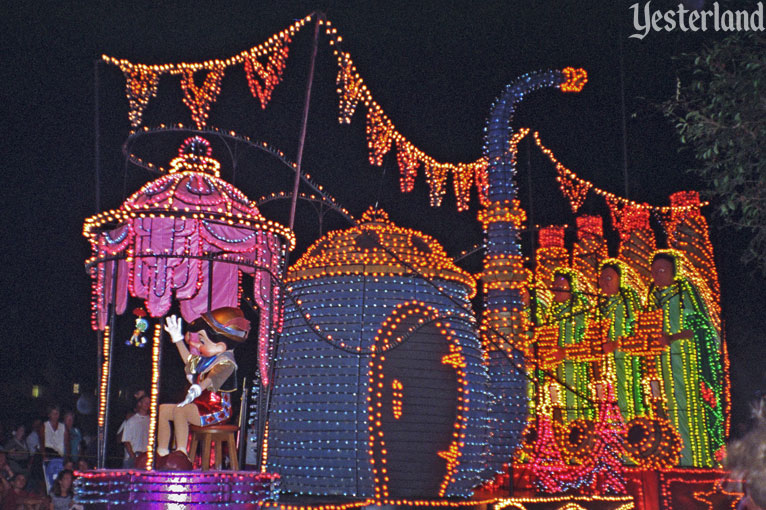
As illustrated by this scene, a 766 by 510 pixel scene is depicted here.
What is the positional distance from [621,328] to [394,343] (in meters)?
6.45

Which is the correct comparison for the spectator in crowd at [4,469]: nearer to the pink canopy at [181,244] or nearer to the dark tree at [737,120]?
the pink canopy at [181,244]

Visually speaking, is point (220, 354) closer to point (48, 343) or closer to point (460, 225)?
point (48, 343)

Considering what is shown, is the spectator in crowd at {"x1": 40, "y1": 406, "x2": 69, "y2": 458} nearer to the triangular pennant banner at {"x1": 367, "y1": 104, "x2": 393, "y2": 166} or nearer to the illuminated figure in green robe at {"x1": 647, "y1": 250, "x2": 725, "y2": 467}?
the triangular pennant banner at {"x1": 367, "y1": 104, "x2": 393, "y2": 166}

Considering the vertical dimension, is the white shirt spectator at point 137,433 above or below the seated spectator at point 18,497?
above

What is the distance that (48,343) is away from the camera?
65.5 feet

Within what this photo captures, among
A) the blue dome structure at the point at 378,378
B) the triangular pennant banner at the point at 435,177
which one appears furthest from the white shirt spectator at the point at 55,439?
the triangular pennant banner at the point at 435,177

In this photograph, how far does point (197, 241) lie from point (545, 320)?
900 cm

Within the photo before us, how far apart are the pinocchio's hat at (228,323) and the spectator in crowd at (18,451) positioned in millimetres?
4239

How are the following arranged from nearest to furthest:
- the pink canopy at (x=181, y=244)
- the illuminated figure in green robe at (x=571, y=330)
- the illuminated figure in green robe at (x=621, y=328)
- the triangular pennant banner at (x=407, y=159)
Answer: the pink canopy at (x=181, y=244) < the triangular pennant banner at (x=407, y=159) < the illuminated figure in green robe at (x=621, y=328) < the illuminated figure in green robe at (x=571, y=330)

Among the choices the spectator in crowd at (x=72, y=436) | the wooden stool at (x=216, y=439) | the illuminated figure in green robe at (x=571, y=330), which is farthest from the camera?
the illuminated figure in green robe at (x=571, y=330)

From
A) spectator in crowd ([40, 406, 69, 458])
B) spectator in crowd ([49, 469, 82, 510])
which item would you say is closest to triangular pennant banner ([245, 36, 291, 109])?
spectator in crowd ([49, 469, 82, 510])

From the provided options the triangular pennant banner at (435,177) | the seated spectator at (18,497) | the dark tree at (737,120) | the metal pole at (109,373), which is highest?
the triangular pennant banner at (435,177)

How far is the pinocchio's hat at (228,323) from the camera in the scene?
11.4 meters

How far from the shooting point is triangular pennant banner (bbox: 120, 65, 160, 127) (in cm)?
1023
